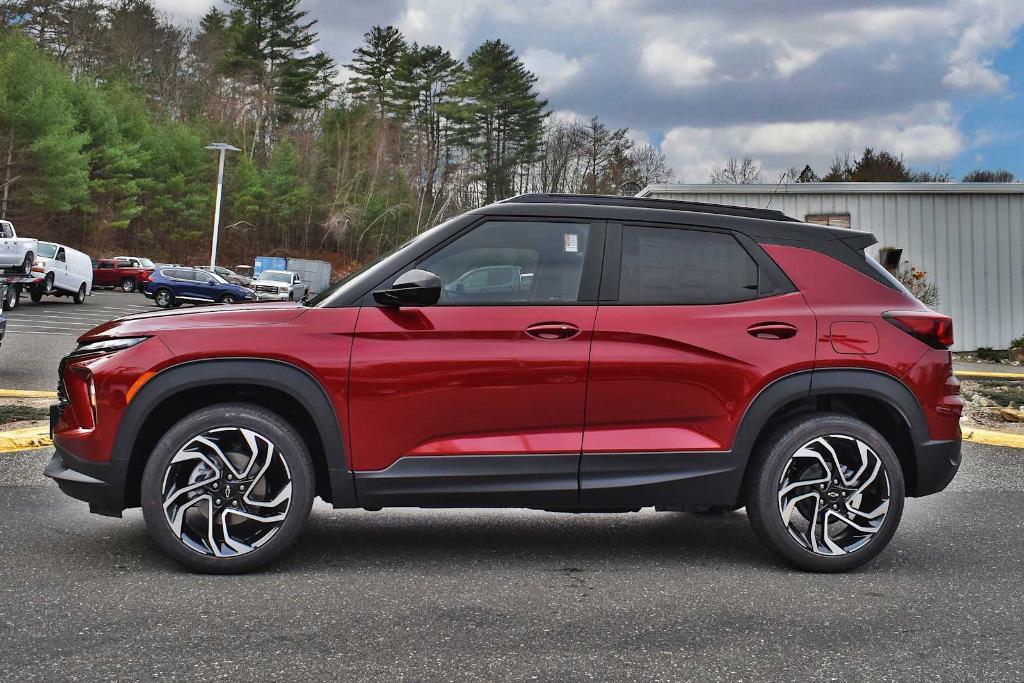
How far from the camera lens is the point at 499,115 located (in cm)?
7638

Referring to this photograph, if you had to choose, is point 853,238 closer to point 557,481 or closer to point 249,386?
point 557,481

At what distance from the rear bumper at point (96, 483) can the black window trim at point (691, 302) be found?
7.50 feet

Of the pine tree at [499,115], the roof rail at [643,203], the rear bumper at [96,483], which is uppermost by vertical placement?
the pine tree at [499,115]

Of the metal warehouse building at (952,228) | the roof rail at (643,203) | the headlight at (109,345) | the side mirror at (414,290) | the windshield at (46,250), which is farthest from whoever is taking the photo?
the windshield at (46,250)

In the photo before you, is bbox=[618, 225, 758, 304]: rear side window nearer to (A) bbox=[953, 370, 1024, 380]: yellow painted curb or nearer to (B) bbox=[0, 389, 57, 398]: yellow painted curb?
(B) bbox=[0, 389, 57, 398]: yellow painted curb

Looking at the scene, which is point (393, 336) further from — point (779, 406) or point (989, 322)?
point (989, 322)

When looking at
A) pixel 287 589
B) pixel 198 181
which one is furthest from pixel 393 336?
pixel 198 181

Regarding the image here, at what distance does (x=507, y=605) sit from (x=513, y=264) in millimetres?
1528

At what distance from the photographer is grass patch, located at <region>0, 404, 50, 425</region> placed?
9.62 meters

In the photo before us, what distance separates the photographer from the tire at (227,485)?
4.82 meters

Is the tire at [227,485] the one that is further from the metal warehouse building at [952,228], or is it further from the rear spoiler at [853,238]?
the metal warehouse building at [952,228]

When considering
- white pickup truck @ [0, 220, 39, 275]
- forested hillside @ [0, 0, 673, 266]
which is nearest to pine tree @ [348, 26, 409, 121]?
forested hillside @ [0, 0, 673, 266]

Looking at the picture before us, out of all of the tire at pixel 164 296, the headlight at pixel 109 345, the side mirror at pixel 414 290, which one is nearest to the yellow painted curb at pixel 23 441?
the headlight at pixel 109 345

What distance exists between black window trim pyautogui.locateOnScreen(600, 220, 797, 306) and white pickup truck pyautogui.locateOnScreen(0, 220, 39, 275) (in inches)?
1050
